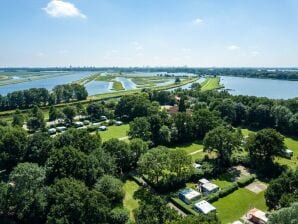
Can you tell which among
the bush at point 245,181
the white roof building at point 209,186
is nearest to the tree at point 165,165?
the white roof building at point 209,186

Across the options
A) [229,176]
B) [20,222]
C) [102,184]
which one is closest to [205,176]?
A: [229,176]

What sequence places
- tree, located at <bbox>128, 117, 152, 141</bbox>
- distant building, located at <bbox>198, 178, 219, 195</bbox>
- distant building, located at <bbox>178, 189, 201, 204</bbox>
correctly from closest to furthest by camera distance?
1. distant building, located at <bbox>178, 189, 201, 204</bbox>
2. distant building, located at <bbox>198, 178, 219, 195</bbox>
3. tree, located at <bbox>128, 117, 152, 141</bbox>

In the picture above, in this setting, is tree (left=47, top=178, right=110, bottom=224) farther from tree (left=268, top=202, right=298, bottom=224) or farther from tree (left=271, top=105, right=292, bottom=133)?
tree (left=271, top=105, right=292, bottom=133)

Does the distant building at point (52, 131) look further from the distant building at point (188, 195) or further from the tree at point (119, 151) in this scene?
the distant building at point (188, 195)

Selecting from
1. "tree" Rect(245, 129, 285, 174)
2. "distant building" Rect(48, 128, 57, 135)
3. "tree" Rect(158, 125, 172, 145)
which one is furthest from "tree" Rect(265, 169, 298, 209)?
"distant building" Rect(48, 128, 57, 135)

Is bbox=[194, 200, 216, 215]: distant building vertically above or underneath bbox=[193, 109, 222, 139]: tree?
underneath

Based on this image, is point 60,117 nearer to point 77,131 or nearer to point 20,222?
point 77,131

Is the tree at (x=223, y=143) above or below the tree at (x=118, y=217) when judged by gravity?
above
